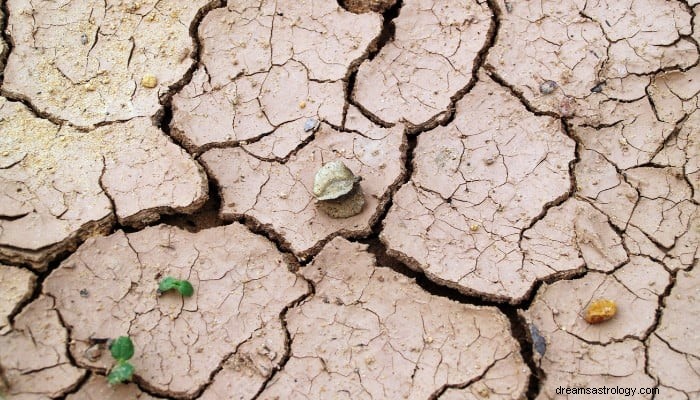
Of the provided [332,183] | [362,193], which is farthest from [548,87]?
[332,183]

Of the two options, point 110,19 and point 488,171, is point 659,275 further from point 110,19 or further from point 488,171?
point 110,19

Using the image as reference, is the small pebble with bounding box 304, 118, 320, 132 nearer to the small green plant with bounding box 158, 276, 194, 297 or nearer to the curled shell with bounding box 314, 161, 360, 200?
the curled shell with bounding box 314, 161, 360, 200

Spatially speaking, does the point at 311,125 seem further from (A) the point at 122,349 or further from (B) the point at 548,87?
(A) the point at 122,349

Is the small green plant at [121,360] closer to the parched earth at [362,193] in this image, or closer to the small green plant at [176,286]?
the parched earth at [362,193]

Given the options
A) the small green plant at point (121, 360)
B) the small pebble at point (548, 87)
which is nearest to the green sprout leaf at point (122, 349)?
the small green plant at point (121, 360)

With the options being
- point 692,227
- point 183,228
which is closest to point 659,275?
point 692,227

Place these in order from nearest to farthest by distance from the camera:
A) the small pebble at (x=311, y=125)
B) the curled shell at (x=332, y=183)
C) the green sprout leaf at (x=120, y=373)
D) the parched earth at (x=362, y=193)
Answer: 1. the green sprout leaf at (x=120, y=373)
2. the parched earth at (x=362, y=193)
3. the curled shell at (x=332, y=183)
4. the small pebble at (x=311, y=125)
